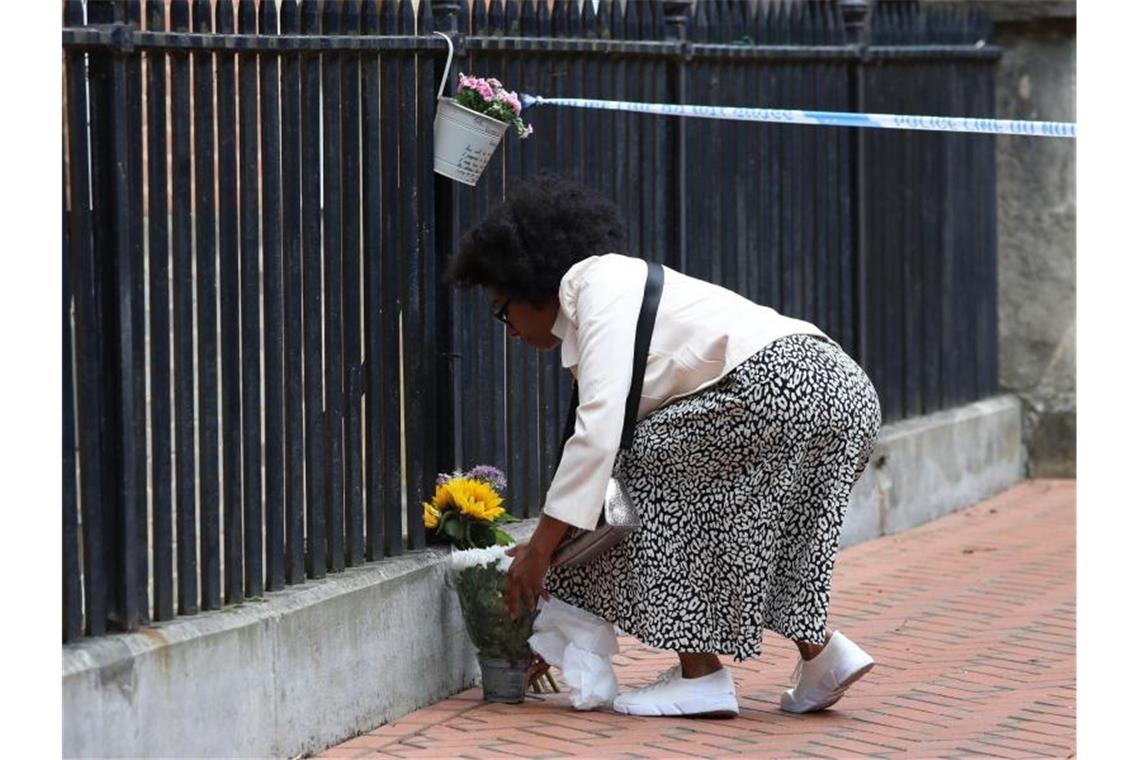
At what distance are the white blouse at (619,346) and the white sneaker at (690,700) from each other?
2.04ft

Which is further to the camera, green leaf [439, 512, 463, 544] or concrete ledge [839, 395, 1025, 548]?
concrete ledge [839, 395, 1025, 548]

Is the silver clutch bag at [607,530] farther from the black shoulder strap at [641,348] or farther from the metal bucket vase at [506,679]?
the metal bucket vase at [506,679]

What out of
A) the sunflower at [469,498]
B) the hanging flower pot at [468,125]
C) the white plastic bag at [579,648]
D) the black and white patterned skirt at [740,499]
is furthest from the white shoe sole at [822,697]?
the hanging flower pot at [468,125]

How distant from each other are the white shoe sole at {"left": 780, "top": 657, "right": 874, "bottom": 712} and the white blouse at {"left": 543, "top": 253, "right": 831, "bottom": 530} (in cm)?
89

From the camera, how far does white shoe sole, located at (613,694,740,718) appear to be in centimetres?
557

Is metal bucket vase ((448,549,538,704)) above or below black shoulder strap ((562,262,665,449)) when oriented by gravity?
below

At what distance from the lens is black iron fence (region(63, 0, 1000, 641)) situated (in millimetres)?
4652

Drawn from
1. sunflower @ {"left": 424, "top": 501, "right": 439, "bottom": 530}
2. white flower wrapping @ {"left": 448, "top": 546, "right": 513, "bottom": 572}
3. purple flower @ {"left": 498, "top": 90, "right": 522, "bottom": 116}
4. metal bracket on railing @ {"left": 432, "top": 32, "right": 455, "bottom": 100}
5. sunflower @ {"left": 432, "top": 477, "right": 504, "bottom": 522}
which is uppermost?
metal bracket on railing @ {"left": 432, "top": 32, "right": 455, "bottom": 100}

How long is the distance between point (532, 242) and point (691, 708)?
134cm

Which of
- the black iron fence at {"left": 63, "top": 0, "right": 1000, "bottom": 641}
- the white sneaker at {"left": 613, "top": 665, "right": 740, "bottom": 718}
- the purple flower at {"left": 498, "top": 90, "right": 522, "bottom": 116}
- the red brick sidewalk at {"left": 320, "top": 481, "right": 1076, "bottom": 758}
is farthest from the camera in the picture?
the purple flower at {"left": 498, "top": 90, "right": 522, "bottom": 116}

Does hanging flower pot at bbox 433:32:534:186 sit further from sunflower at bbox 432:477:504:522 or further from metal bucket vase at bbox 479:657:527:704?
metal bucket vase at bbox 479:657:527:704

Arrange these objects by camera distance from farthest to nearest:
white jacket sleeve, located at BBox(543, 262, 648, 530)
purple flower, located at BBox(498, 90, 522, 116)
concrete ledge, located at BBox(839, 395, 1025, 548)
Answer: concrete ledge, located at BBox(839, 395, 1025, 548), purple flower, located at BBox(498, 90, 522, 116), white jacket sleeve, located at BBox(543, 262, 648, 530)

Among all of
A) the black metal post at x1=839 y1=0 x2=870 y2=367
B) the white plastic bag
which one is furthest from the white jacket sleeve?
the black metal post at x1=839 y1=0 x2=870 y2=367

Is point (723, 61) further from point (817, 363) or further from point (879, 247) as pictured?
point (817, 363)
